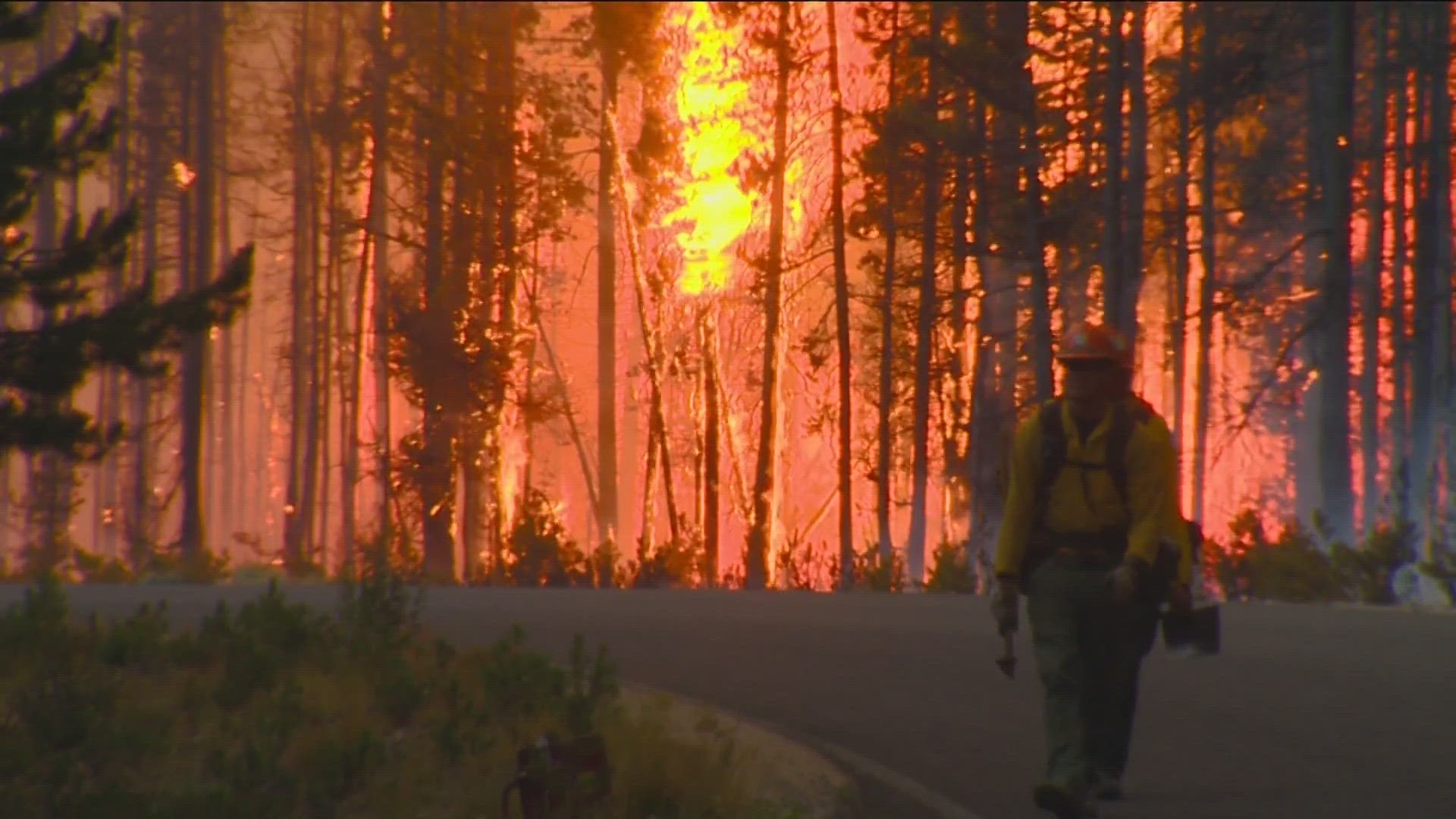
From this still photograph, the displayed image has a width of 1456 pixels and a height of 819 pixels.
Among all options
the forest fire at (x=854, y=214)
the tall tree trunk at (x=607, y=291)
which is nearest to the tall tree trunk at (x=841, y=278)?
the forest fire at (x=854, y=214)

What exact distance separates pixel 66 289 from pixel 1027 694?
28.7ft

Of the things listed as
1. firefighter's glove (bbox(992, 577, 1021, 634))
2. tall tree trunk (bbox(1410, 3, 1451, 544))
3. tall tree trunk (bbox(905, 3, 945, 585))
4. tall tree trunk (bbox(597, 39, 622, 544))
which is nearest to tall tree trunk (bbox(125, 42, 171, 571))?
tall tree trunk (bbox(597, 39, 622, 544))

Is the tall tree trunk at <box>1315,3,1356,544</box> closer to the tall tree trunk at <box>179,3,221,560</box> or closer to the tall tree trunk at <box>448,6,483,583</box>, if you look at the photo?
the tall tree trunk at <box>448,6,483,583</box>

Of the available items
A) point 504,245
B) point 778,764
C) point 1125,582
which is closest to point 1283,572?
point 778,764

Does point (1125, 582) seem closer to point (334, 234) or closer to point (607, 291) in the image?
point (607, 291)

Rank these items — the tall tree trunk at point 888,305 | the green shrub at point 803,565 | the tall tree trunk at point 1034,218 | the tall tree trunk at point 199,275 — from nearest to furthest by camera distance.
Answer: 1. the tall tree trunk at point 1034,218
2. the green shrub at point 803,565
3. the tall tree trunk at point 888,305
4. the tall tree trunk at point 199,275

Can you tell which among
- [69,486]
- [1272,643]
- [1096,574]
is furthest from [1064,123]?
[69,486]

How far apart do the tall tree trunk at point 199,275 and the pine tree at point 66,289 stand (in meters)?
15.7

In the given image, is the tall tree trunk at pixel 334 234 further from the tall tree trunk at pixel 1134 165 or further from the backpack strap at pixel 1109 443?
the backpack strap at pixel 1109 443

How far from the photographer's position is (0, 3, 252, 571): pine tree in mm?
12594

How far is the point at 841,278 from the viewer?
102 feet

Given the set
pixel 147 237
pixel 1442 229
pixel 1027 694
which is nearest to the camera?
pixel 1027 694

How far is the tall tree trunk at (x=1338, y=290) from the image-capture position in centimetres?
2097

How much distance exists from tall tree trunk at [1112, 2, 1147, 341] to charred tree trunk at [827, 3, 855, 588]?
21.5 feet
